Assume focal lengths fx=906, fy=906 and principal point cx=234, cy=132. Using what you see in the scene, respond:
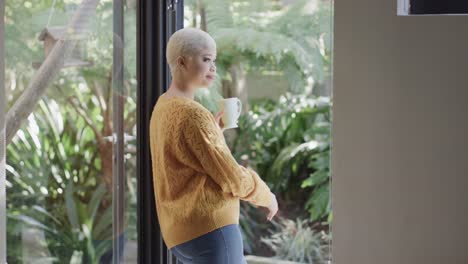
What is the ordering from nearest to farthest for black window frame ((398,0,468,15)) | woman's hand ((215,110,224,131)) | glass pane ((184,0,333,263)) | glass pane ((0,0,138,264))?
black window frame ((398,0,468,15)), woman's hand ((215,110,224,131)), glass pane ((0,0,138,264)), glass pane ((184,0,333,263))

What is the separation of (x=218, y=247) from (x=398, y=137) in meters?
0.84

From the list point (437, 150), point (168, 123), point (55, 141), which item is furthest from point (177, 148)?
point (437, 150)

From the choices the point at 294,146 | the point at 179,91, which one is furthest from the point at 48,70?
the point at 294,146

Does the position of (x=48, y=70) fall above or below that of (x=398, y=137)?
above

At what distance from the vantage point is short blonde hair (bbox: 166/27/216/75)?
3080 mm

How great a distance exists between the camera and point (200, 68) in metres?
3.09

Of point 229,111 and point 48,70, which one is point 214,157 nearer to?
point 229,111

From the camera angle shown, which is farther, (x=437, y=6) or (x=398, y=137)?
(x=398, y=137)

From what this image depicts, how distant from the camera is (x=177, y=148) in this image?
2965 millimetres

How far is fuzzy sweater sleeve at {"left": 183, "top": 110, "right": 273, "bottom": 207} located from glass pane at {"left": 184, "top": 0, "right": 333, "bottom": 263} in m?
0.65

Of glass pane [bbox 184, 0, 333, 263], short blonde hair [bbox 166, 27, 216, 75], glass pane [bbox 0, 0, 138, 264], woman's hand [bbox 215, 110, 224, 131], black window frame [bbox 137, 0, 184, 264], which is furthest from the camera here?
black window frame [bbox 137, 0, 184, 264]

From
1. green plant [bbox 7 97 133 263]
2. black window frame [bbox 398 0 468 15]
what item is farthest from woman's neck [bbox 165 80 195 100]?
black window frame [bbox 398 0 468 15]

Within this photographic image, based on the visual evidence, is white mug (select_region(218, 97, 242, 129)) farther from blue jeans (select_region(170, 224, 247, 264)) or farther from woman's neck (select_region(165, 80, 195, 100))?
blue jeans (select_region(170, 224, 247, 264))

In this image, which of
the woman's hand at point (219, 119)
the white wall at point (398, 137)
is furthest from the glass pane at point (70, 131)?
the white wall at point (398, 137)
